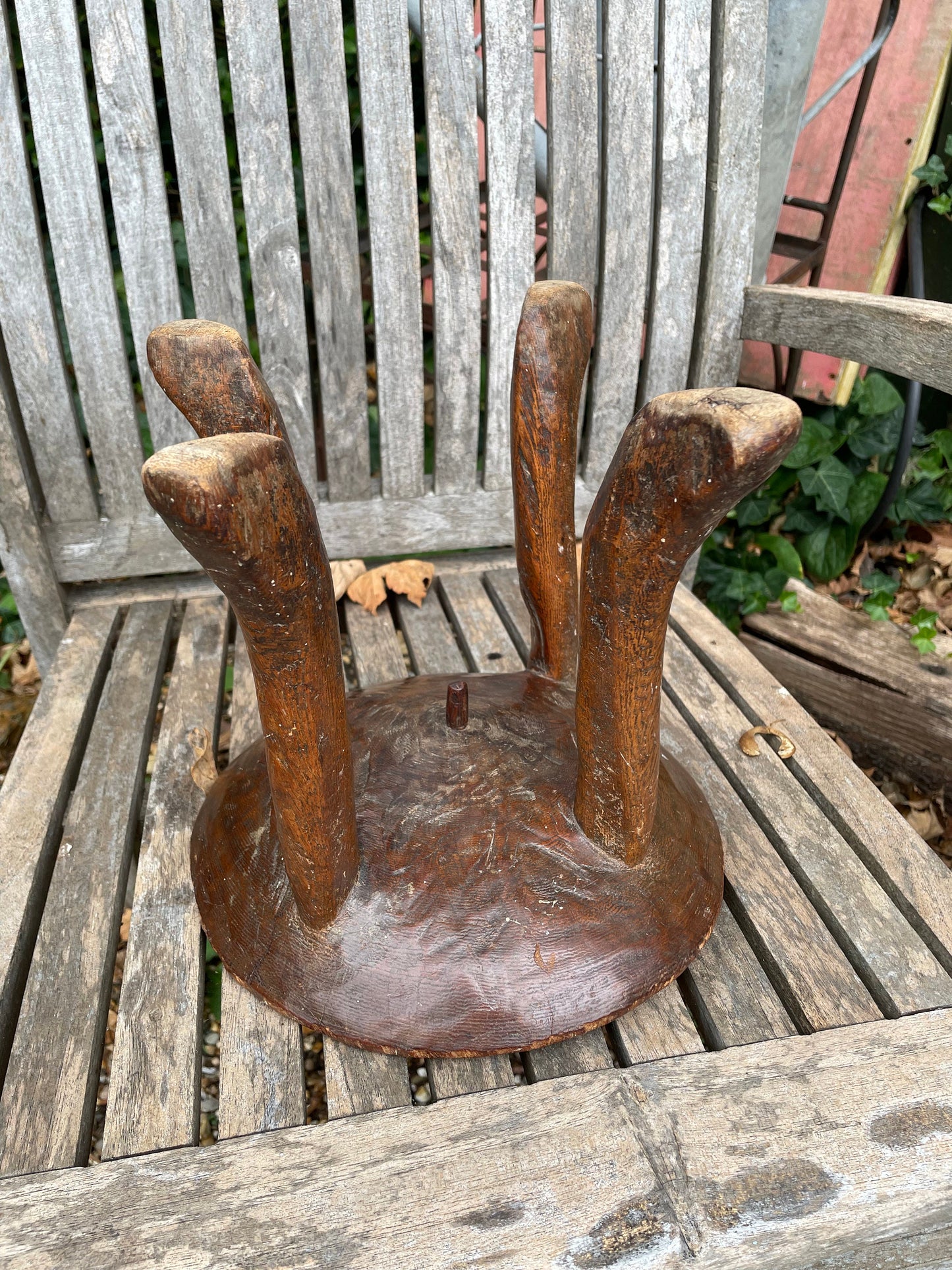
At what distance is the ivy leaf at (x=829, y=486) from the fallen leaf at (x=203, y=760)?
1.70 m

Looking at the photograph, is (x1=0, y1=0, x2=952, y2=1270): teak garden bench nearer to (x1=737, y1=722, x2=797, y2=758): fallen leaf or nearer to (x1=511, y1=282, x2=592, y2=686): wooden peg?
(x1=737, y1=722, x2=797, y2=758): fallen leaf

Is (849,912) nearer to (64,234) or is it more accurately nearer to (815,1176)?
(815,1176)

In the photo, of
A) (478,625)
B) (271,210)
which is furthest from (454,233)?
(478,625)

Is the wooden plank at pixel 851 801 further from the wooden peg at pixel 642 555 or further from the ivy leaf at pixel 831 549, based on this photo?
the ivy leaf at pixel 831 549

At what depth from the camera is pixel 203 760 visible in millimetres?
1462

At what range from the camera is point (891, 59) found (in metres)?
2.56

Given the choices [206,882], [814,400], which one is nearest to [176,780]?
[206,882]

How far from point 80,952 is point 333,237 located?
1259mm

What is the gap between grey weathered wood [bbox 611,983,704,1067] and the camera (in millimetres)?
1027

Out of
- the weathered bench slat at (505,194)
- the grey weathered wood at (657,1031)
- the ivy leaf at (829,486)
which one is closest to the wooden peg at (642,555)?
the grey weathered wood at (657,1031)

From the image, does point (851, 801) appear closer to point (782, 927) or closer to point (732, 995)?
point (782, 927)

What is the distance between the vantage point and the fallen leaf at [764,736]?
1.46m

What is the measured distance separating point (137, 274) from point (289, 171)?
32 centimetres

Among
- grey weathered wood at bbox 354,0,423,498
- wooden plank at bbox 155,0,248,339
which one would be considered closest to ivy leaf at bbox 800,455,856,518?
grey weathered wood at bbox 354,0,423,498
